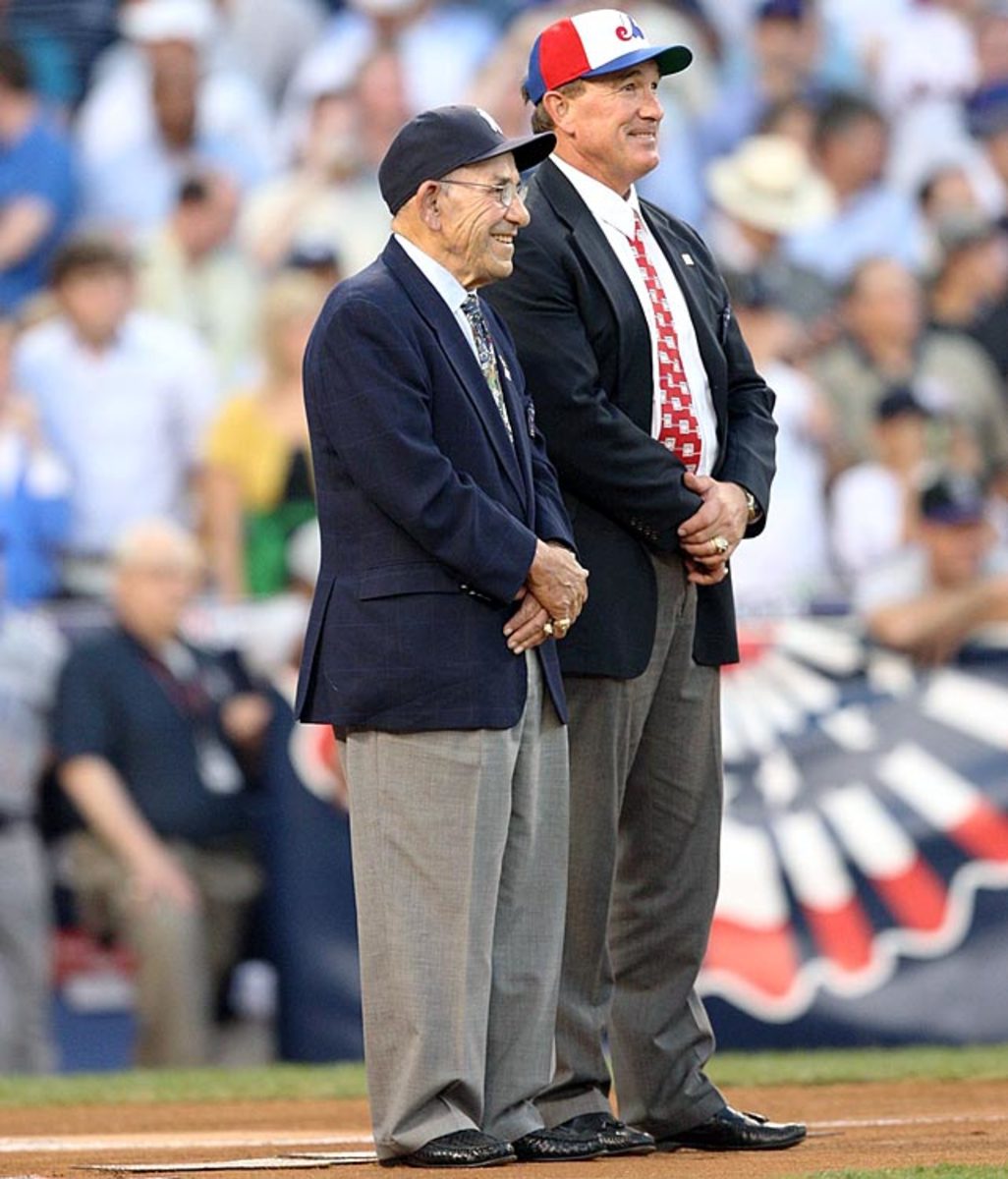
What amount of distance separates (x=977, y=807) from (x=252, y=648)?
2879 millimetres

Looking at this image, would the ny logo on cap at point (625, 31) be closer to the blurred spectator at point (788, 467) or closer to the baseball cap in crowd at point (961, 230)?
the blurred spectator at point (788, 467)

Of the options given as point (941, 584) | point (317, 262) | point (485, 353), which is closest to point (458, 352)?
point (485, 353)

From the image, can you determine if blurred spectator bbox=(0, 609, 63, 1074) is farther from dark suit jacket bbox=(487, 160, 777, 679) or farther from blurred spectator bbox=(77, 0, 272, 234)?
dark suit jacket bbox=(487, 160, 777, 679)

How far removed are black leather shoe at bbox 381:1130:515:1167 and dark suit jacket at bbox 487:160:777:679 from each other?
1.05 metres

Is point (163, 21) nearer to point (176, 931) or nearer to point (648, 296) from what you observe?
point (176, 931)

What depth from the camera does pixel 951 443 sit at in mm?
11719

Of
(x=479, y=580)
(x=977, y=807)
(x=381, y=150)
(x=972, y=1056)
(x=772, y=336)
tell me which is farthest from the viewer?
(x=381, y=150)

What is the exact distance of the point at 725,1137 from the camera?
5.50 m

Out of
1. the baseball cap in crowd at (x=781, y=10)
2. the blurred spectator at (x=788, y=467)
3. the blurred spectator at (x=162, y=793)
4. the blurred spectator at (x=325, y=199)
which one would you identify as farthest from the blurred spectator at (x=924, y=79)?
the blurred spectator at (x=162, y=793)

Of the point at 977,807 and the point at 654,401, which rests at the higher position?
the point at 654,401

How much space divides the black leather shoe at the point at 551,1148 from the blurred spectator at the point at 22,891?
4.31 meters

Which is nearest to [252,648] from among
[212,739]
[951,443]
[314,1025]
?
[212,739]

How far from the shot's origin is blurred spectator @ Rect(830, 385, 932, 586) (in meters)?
11.2

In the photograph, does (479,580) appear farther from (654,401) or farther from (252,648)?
(252,648)
